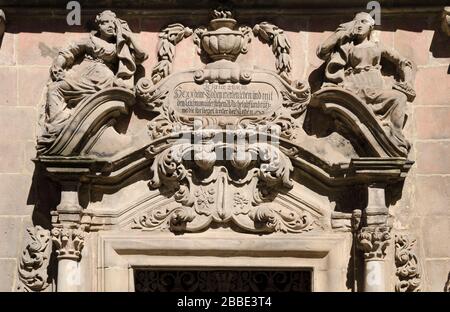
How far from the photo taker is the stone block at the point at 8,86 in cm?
1445

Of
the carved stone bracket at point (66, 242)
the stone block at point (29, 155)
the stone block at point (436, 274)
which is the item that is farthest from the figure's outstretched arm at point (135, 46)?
the stone block at point (436, 274)

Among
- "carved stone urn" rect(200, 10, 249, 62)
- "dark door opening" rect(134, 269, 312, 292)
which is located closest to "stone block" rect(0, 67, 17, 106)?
"carved stone urn" rect(200, 10, 249, 62)

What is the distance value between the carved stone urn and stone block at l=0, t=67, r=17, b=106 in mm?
1643

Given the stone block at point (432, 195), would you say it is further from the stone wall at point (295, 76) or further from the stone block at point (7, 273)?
the stone block at point (7, 273)

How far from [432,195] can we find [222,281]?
1909mm

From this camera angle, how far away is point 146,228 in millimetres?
14141

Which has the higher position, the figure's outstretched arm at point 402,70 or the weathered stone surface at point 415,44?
the weathered stone surface at point 415,44

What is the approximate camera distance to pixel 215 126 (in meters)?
14.3

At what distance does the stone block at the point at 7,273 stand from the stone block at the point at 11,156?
776 millimetres

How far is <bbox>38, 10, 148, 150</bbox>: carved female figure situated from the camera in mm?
14203

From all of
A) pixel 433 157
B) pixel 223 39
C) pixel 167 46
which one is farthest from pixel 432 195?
pixel 167 46

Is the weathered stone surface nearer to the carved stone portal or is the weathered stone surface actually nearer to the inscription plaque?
the carved stone portal
